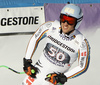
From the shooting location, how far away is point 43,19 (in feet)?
11.3

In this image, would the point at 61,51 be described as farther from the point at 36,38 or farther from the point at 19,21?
the point at 19,21

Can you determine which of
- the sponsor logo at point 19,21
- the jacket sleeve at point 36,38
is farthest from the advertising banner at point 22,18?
the jacket sleeve at point 36,38

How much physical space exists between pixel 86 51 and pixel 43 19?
42.4 inches

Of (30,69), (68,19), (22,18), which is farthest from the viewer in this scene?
(22,18)

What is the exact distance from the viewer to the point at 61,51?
8.38 feet

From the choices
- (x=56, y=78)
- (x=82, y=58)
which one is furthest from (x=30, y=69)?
(x=82, y=58)

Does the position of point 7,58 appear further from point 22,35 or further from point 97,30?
point 97,30

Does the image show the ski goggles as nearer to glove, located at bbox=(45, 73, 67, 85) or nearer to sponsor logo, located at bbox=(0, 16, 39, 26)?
glove, located at bbox=(45, 73, 67, 85)

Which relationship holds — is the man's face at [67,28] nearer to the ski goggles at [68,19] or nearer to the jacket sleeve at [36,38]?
the ski goggles at [68,19]

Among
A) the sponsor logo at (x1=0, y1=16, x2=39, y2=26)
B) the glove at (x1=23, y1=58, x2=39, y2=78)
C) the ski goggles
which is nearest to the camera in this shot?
the ski goggles

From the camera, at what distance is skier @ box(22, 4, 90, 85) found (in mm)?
2449

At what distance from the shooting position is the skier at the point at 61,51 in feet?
8.04

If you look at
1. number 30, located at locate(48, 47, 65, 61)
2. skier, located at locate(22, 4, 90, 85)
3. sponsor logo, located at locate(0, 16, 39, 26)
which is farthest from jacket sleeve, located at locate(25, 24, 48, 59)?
sponsor logo, located at locate(0, 16, 39, 26)

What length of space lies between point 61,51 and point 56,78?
0.81 feet
